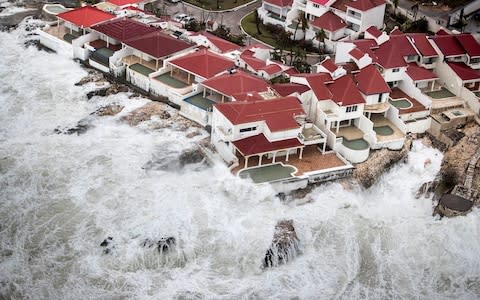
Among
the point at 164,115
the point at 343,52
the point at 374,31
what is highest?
the point at 374,31

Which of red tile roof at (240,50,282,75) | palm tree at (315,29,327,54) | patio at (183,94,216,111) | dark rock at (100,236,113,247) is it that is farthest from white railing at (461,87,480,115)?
dark rock at (100,236,113,247)

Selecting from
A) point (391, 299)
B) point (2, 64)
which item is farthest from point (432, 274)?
point (2, 64)

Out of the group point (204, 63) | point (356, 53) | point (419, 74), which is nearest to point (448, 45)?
point (419, 74)

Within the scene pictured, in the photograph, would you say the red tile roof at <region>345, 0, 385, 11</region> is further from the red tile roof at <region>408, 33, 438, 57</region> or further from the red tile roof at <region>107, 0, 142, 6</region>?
the red tile roof at <region>107, 0, 142, 6</region>

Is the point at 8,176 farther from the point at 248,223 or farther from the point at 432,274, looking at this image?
the point at 432,274

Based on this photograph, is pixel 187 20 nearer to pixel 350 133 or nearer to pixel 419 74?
pixel 419 74

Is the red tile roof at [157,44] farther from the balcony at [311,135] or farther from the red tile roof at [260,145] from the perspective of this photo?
the balcony at [311,135]
